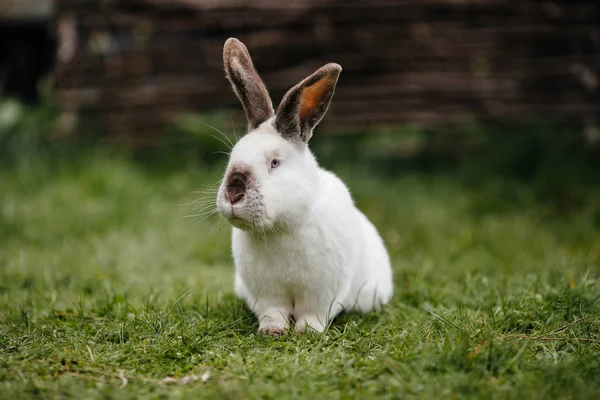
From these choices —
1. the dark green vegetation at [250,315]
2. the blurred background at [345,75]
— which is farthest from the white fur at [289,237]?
the blurred background at [345,75]

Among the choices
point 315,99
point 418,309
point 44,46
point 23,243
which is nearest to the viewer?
point 315,99

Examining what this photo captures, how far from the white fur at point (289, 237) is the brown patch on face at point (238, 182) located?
0.02 meters

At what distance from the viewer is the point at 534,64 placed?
7.21 m

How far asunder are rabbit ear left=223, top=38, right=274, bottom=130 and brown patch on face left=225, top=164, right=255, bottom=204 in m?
0.37

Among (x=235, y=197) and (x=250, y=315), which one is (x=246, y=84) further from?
(x=250, y=315)

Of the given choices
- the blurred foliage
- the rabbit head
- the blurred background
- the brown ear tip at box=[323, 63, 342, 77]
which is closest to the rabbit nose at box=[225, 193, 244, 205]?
A: the rabbit head

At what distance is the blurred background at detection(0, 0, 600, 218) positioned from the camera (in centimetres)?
709

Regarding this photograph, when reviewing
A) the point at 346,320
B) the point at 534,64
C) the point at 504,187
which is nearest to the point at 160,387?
the point at 346,320

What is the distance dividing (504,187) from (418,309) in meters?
3.15

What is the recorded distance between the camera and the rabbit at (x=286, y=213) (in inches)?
114

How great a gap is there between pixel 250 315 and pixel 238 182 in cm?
81

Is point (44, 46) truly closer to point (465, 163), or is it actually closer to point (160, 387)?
point (465, 163)

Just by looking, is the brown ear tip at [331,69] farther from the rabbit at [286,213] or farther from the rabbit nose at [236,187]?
the rabbit nose at [236,187]

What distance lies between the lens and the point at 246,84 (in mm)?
3133
